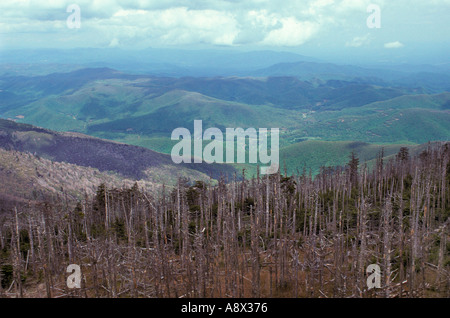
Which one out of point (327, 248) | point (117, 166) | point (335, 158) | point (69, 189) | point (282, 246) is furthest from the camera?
point (335, 158)

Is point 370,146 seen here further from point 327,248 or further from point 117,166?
→ point 327,248

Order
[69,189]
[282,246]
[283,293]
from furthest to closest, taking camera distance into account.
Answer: [69,189] → [282,246] → [283,293]

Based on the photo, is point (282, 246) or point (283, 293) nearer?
point (283, 293)

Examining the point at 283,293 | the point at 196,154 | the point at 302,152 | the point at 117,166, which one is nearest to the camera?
the point at 283,293

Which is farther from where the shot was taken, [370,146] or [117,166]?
[370,146]

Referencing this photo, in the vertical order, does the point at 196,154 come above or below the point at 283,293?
below
